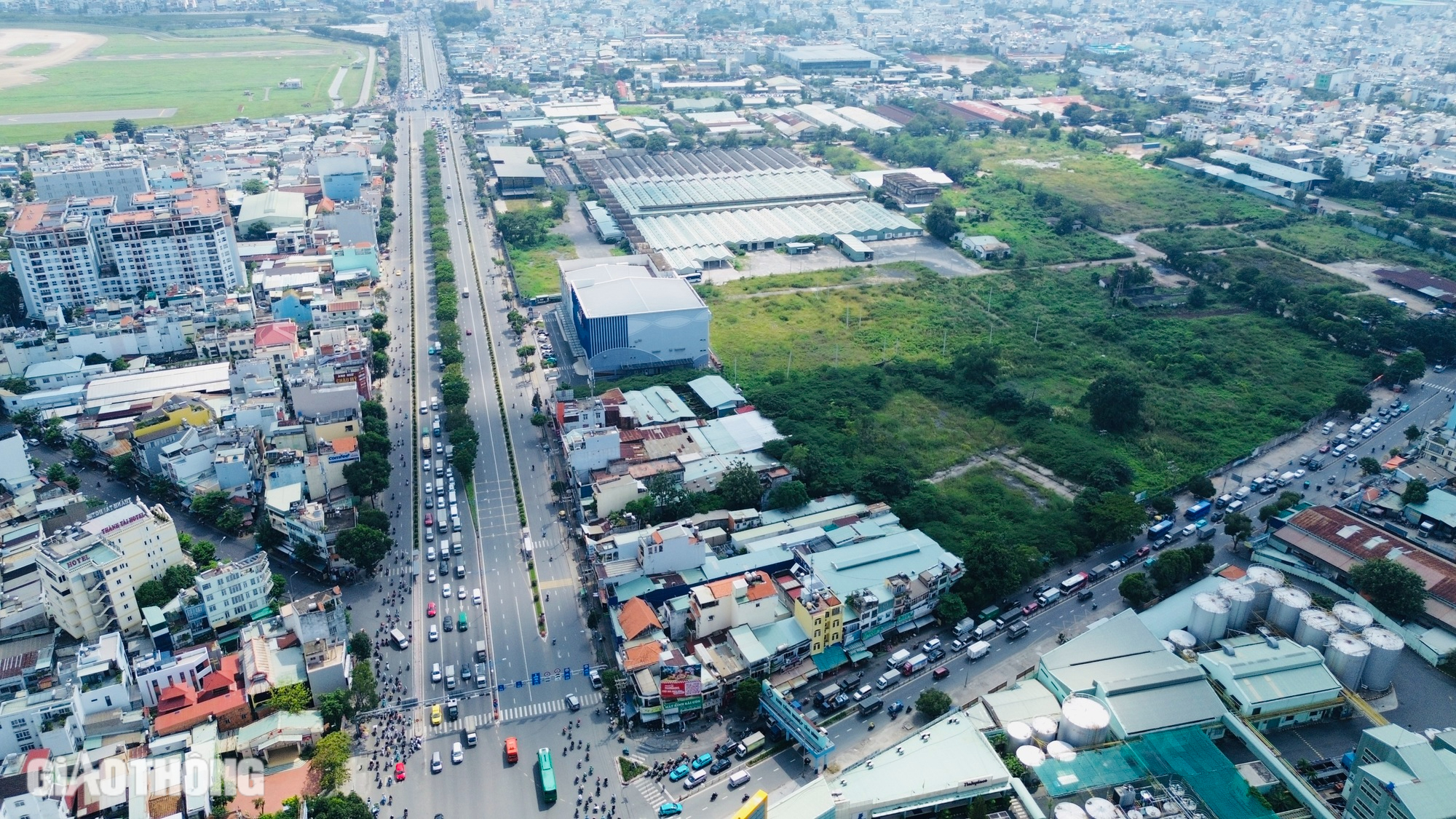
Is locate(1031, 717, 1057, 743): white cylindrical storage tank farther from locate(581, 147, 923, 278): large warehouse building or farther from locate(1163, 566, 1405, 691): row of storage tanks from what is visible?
locate(581, 147, 923, 278): large warehouse building

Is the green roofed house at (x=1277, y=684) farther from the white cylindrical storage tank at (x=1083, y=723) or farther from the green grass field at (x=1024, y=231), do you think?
the green grass field at (x=1024, y=231)

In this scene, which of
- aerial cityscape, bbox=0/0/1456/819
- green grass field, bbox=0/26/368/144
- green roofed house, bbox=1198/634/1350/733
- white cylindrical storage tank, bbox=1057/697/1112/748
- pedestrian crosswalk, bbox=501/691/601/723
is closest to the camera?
white cylindrical storage tank, bbox=1057/697/1112/748

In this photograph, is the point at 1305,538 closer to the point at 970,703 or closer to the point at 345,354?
the point at 970,703

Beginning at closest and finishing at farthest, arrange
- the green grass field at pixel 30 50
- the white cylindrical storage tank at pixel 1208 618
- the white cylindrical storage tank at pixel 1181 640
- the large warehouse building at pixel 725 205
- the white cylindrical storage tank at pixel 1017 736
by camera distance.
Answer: the white cylindrical storage tank at pixel 1017 736, the white cylindrical storage tank at pixel 1181 640, the white cylindrical storage tank at pixel 1208 618, the large warehouse building at pixel 725 205, the green grass field at pixel 30 50

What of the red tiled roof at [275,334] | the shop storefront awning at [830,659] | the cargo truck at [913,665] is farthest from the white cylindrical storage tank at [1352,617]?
the red tiled roof at [275,334]

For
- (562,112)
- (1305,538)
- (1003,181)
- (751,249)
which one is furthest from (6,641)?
(562,112)

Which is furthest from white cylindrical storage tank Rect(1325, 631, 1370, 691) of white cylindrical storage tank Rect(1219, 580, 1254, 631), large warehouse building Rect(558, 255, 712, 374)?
large warehouse building Rect(558, 255, 712, 374)
